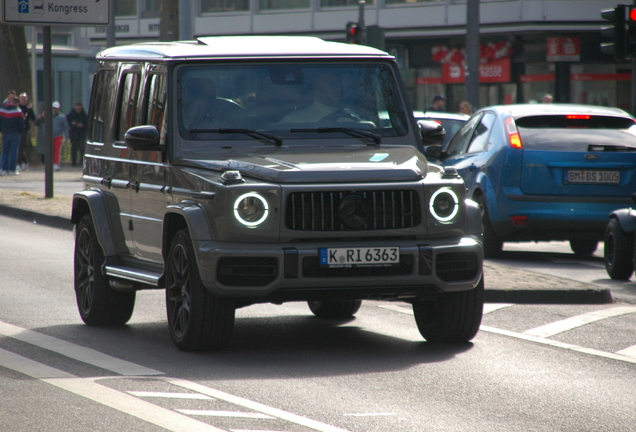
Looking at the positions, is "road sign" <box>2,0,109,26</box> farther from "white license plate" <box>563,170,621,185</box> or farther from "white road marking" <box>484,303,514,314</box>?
"white road marking" <box>484,303,514,314</box>

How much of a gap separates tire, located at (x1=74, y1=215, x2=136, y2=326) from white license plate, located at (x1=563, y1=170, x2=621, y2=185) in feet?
19.1

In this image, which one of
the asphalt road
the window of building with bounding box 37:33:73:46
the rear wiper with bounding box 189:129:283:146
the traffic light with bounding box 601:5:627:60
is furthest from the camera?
the window of building with bounding box 37:33:73:46

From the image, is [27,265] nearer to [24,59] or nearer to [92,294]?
[92,294]

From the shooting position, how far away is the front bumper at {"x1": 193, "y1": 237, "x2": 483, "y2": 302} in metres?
7.00

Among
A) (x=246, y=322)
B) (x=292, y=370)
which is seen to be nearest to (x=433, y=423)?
(x=292, y=370)

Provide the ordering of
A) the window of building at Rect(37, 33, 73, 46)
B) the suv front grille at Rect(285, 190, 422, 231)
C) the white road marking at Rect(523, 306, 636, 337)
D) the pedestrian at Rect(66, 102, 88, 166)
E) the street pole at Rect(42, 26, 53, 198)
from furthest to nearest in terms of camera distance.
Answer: the window of building at Rect(37, 33, 73, 46) < the pedestrian at Rect(66, 102, 88, 166) < the street pole at Rect(42, 26, 53, 198) < the white road marking at Rect(523, 306, 636, 337) < the suv front grille at Rect(285, 190, 422, 231)

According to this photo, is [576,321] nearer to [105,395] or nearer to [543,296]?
[543,296]

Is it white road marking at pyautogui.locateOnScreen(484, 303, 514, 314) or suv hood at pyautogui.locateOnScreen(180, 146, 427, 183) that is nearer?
suv hood at pyautogui.locateOnScreen(180, 146, 427, 183)

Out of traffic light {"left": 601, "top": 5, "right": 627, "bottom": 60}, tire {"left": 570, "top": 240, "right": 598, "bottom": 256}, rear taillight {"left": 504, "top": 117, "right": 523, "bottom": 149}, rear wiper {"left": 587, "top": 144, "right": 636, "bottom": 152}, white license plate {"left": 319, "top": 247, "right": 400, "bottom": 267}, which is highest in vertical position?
traffic light {"left": 601, "top": 5, "right": 627, "bottom": 60}

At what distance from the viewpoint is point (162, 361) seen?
285 inches

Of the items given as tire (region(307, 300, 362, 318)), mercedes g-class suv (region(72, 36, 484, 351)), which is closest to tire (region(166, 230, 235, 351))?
mercedes g-class suv (region(72, 36, 484, 351))

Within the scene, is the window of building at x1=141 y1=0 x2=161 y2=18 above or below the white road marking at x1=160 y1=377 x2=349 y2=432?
above

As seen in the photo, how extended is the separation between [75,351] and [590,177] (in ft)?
23.4

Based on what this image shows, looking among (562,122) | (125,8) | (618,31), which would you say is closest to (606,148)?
(562,122)
